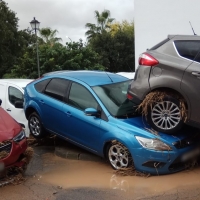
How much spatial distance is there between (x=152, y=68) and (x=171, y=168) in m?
1.69

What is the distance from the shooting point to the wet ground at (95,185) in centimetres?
530

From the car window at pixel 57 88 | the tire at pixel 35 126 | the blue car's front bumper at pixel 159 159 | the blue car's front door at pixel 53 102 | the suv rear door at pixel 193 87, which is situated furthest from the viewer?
the tire at pixel 35 126

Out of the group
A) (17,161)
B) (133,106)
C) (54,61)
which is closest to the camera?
(17,161)

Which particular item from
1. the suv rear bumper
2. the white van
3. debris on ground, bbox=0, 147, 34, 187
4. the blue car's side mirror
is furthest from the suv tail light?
→ the white van

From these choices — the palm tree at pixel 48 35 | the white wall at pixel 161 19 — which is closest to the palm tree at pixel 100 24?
the palm tree at pixel 48 35

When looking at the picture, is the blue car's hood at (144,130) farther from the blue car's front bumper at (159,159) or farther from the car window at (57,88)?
the car window at (57,88)

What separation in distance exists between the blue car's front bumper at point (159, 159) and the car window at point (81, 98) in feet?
4.50

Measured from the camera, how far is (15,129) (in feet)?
19.6

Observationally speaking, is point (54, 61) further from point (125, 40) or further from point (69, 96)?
point (69, 96)

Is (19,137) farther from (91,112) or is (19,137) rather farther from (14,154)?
(91,112)

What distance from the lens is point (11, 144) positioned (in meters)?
5.61

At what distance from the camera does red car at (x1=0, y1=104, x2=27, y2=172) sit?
5.47m

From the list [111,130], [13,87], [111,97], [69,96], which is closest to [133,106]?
[111,97]

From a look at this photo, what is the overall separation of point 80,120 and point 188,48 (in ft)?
7.66
